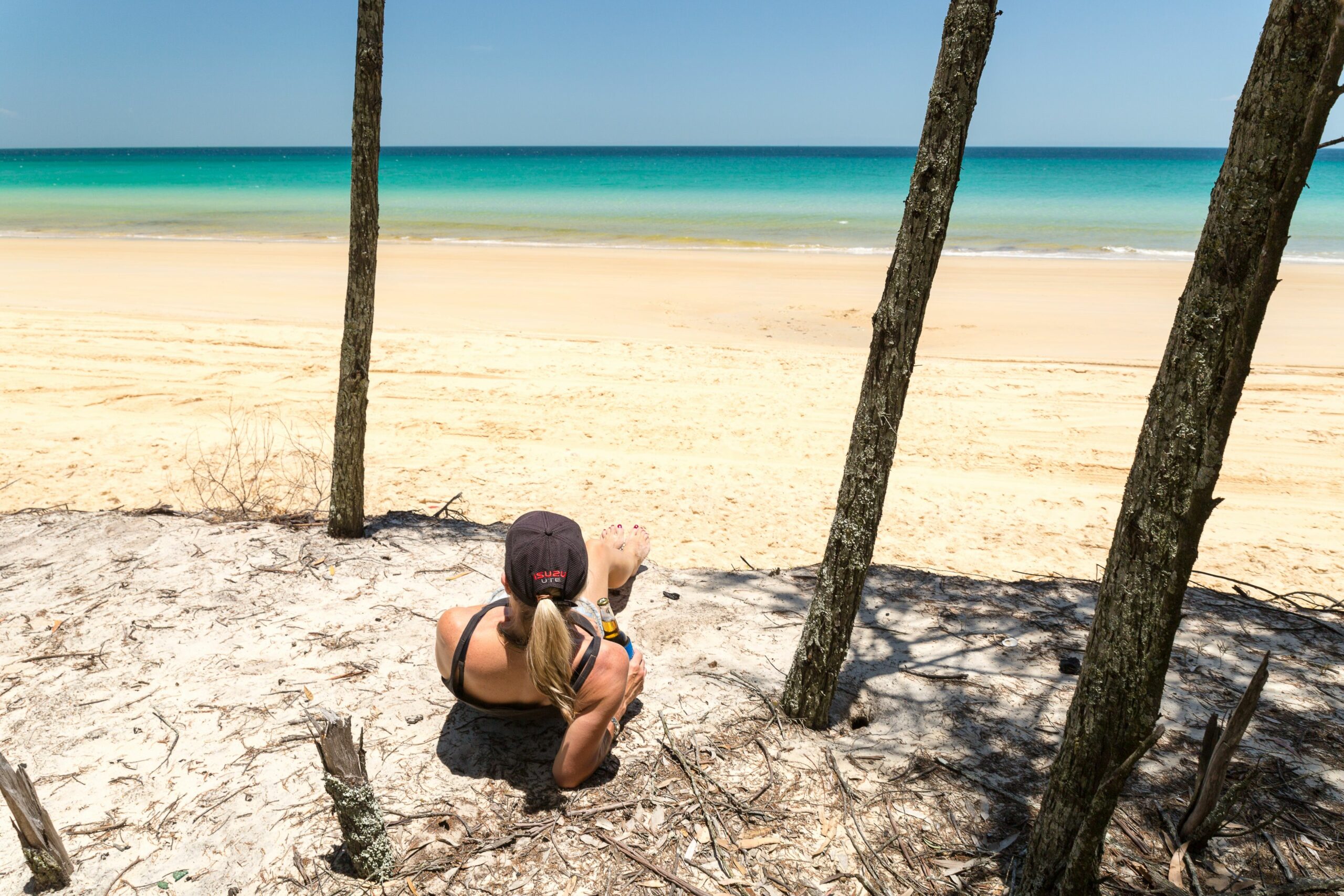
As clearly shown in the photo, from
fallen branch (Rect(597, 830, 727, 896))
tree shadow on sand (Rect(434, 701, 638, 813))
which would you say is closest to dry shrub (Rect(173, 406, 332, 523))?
tree shadow on sand (Rect(434, 701, 638, 813))

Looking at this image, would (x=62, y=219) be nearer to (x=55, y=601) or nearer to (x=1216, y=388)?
(x=55, y=601)

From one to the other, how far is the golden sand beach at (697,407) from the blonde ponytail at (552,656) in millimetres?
2746

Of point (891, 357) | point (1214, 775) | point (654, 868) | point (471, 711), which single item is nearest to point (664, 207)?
point (471, 711)

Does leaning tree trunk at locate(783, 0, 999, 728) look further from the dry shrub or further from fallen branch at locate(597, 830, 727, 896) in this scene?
the dry shrub

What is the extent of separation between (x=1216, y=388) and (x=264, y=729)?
3316 millimetres

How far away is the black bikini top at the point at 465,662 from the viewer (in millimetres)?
2844

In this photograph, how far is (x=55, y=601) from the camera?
13.2ft

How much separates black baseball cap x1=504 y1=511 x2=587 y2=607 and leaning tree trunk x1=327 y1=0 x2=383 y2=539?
222cm

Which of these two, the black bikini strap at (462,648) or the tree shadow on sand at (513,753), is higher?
the black bikini strap at (462,648)

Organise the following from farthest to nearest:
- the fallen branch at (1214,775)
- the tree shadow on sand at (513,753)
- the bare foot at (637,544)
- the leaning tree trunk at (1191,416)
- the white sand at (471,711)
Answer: the bare foot at (637,544), the tree shadow on sand at (513,753), the white sand at (471,711), the fallen branch at (1214,775), the leaning tree trunk at (1191,416)

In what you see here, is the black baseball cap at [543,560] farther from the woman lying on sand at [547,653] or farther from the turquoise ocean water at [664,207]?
the turquoise ocean water at [664,207]

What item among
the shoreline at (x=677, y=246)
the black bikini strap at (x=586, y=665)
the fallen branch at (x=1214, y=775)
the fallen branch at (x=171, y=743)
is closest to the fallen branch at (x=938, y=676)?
the fallen branch at (x=1214, y=775)

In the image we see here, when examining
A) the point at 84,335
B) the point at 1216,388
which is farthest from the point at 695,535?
the point at 84,335

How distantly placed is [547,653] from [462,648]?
0.49 meters
